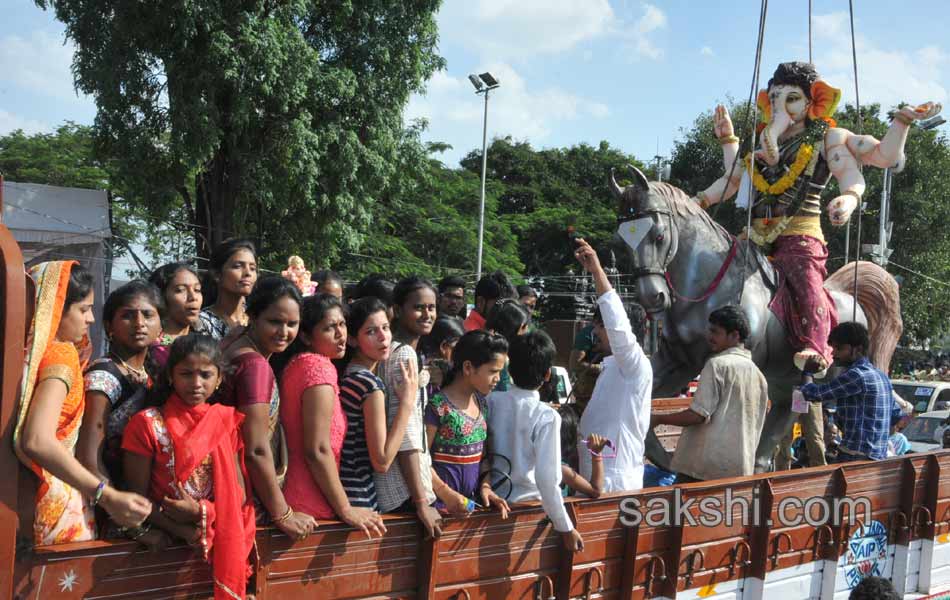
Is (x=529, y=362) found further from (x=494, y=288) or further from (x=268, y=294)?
(x=494, y=288)

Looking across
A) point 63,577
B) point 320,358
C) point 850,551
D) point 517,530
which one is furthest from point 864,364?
point 63,577

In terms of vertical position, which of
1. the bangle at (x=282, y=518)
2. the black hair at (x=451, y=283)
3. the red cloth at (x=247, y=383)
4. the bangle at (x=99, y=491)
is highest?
the black hair at (x=451, y=283)

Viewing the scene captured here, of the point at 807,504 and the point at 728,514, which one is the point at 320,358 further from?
the point at 807,504

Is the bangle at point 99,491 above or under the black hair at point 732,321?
under

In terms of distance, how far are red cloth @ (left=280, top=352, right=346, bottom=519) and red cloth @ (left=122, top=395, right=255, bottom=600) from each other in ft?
0.81

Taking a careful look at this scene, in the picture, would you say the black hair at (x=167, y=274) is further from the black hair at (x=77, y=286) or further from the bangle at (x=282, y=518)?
the bangle at (x=282, y=518)

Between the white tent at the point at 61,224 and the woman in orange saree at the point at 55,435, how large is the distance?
9533mm

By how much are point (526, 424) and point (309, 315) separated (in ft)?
2.96

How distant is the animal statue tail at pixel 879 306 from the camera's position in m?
6.96

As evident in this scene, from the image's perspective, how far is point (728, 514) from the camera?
12.5ft

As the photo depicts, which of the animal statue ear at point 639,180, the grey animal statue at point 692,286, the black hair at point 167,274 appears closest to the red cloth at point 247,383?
the black hair at point 167,274

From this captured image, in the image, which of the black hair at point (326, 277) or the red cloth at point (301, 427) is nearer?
the red cloth at point (301, 427)

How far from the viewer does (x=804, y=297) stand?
6148 mm

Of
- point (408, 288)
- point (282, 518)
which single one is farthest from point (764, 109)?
point (282, 518)
